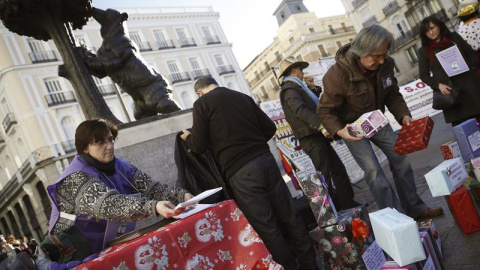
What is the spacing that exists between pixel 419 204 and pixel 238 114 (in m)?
1.65

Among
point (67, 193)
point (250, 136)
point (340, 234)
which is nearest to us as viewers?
point (67, 193)

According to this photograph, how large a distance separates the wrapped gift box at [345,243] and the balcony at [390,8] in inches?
1444

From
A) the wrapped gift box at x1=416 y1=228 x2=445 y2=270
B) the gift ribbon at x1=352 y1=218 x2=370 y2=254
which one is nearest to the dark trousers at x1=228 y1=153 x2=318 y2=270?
the gift ribbon at x1=352 y1=218 x2=370 y2=254

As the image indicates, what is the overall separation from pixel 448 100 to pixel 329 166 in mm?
1335

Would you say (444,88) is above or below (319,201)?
→ above

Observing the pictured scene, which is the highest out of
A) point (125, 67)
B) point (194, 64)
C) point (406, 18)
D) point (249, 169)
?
point (194, 64)

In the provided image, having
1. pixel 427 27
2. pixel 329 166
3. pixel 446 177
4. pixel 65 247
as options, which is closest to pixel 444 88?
pixel 427 27

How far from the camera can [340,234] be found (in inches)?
86.3

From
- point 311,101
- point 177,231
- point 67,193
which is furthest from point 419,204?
point 67,193

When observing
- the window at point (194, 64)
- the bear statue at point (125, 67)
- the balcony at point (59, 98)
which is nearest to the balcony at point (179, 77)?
the window at point (194, 64)

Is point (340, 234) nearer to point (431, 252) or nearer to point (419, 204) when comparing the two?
point (431, 252)

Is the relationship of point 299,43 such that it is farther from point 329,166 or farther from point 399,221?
point 399,221

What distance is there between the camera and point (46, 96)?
23.9 m

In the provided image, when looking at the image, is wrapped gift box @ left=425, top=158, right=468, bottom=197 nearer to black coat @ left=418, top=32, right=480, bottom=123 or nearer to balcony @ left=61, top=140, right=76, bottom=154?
black coat @ left=418, top=32, right=480, bottom=123
